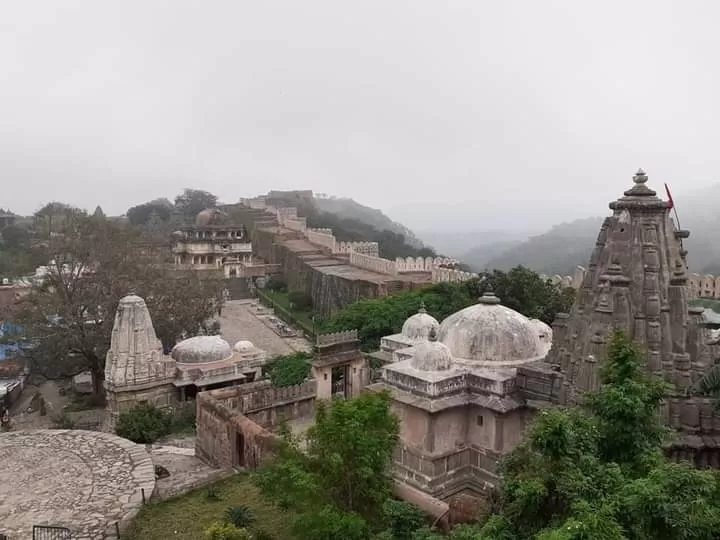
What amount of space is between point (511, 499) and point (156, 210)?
88330mm

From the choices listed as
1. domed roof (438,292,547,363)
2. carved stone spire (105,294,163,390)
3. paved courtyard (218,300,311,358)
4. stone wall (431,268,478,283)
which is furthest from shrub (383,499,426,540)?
stone wall (431,268,478,283)

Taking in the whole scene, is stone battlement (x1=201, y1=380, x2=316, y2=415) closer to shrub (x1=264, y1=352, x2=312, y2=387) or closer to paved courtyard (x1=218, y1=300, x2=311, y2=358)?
shrub (x1=264, y1=352, x2=312, y2=387)

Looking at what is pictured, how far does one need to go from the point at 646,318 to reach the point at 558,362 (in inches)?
87.7

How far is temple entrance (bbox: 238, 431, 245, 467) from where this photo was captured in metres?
14.3

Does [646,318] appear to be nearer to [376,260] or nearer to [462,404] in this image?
[462,404]

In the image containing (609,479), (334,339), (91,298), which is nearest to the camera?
(609,479)

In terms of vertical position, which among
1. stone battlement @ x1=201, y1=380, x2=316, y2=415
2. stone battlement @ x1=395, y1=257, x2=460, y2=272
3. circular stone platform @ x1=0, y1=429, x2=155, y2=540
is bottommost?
circular stone platform @ x1=0, y1=429, x2=155, y2=540

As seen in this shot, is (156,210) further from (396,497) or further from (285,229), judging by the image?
(396,497)

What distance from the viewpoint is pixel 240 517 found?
1073cm

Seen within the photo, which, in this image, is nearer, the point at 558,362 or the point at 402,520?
the point at 402,520

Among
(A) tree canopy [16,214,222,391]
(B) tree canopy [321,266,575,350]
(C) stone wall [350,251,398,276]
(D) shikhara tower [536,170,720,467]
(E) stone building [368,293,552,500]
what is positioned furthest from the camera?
(C) stone wall [350,251,398,276]

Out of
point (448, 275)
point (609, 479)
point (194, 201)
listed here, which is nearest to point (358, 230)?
point (194, 201)

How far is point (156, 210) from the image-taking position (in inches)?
3487

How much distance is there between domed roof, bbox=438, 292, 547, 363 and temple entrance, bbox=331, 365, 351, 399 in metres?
7.26
